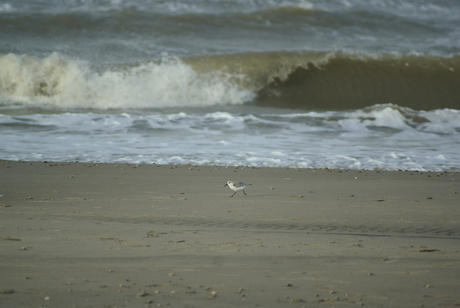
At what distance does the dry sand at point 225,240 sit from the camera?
3.12m

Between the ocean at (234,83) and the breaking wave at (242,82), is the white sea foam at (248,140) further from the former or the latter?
the breaking wave at (242,82)

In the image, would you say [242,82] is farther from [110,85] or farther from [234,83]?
[110,85]

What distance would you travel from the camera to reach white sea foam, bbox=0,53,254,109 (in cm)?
1625

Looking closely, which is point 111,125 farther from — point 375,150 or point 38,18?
point 38,18

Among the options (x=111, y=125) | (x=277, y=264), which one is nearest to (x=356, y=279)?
(x=277, y=264)

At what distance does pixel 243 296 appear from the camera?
3.07 meters

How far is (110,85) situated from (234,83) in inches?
120

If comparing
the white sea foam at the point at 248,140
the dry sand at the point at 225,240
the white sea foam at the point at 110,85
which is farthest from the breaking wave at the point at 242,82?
the dry sand at the point at 225,240

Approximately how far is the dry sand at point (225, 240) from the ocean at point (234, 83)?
161 centimetres

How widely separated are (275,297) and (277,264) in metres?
0.59

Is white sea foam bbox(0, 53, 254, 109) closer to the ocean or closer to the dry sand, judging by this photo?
the ocean

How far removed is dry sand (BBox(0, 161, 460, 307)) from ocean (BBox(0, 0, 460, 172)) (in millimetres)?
1611

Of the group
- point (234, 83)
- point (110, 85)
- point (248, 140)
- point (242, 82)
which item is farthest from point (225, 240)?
point (242, 82)

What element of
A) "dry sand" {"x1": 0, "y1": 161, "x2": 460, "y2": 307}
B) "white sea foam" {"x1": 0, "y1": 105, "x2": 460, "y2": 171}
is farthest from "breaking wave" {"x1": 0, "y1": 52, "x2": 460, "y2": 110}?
"dry sand" {"x1": 0, "y1": 161, "x2": 460, "y2": 307}
